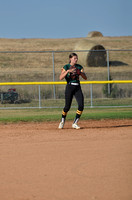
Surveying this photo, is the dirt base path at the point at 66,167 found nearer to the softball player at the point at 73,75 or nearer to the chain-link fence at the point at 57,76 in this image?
the softball player at the point at 73,75

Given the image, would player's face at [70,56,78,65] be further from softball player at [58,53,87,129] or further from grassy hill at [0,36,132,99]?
grassy hill at [0,36,132,99]

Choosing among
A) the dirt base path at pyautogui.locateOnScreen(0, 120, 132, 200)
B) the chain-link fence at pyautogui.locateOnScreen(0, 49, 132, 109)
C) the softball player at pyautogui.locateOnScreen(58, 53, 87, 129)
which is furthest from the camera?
the chain-link fence at pyautogui.locateOnScreen(0, 49, 132, 109)

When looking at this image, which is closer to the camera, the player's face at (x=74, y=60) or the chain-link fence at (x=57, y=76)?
the player's face at (x=74, y=60)

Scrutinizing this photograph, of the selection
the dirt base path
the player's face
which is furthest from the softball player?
the dirt base path

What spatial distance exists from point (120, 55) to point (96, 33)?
50.1 ft

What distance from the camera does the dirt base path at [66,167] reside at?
3865 mm

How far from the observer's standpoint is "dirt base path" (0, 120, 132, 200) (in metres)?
3.87

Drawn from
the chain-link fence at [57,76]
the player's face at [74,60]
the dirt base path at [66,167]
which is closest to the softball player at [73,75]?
the player's face at [74,60]

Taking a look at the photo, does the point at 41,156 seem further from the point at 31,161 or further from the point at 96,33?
the point at 96,33

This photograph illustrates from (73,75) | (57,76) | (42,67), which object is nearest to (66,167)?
(73,75)

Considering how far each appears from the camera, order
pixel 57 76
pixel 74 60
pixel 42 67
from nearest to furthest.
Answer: pixel 74 60
pixel 57 76
pixel 42 67

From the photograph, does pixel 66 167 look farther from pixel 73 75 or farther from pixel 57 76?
pixel 57 76

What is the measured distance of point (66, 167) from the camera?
16.2ft

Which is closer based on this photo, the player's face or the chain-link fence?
the player's face
